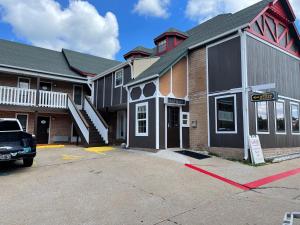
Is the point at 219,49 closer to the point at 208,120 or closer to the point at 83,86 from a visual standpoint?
the point at 208,120

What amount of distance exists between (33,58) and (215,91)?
14.5 m

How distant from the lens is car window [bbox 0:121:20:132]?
9.40 m

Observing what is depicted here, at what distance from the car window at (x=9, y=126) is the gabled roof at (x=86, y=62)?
33.8 feet

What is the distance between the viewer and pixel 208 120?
40.1 feet

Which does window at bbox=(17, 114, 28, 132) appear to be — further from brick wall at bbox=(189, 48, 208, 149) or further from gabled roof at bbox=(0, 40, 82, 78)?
brick wall at bbox=(189, 48, 208, 149)

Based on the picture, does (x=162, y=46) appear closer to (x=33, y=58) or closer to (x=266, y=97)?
(x=33, y=58)

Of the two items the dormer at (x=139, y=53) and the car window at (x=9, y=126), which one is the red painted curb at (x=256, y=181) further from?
the dormer at (x=139, y=53)

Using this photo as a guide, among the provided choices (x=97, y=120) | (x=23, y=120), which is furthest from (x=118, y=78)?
(x=23, y=120)

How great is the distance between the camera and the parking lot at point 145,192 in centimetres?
470

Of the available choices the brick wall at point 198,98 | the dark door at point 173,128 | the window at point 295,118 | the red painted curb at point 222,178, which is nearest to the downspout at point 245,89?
the brick wall at point 198,98

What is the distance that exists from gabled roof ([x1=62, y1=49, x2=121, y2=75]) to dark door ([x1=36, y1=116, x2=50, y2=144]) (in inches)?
182

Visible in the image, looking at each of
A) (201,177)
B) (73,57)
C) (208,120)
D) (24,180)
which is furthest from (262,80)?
(73,57)

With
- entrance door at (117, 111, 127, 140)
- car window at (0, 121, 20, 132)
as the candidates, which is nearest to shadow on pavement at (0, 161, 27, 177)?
car window at (0, 121, 20, 132)

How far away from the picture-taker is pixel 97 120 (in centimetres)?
1620
